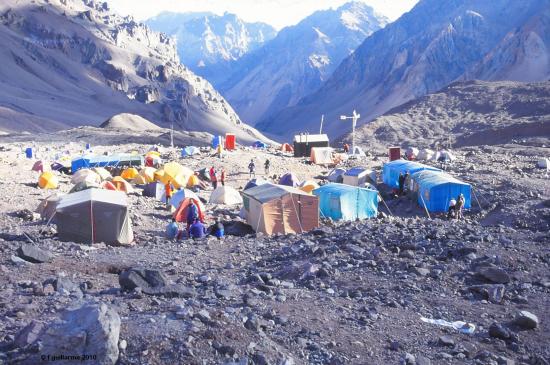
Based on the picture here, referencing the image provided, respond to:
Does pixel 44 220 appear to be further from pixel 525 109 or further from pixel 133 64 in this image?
pixel 133 64

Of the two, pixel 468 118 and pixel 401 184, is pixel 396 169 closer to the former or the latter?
pixel 401 184

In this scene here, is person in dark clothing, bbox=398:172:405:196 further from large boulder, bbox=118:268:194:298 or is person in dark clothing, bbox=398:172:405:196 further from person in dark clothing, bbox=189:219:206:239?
large boulder, bbox=118:268:194:298

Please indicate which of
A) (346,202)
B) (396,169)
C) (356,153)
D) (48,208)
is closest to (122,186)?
(48,208)

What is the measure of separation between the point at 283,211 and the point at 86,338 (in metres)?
10.2

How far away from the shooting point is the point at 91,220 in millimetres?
13609

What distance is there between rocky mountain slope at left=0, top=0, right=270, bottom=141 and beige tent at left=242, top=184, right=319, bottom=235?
225 ft

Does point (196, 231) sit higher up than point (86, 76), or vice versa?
point (86, 76)

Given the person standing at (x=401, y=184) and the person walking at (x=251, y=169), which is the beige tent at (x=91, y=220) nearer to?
the person standing at (x=401, y=184)

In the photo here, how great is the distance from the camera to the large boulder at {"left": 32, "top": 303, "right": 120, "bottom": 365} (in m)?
5.68

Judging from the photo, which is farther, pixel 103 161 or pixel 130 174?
pixel 103 161

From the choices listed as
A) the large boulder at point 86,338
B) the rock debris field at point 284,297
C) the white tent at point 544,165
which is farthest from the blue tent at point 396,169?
the large boulder at point 86,338

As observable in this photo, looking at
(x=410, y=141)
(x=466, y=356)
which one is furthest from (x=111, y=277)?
(x=410, y=141)

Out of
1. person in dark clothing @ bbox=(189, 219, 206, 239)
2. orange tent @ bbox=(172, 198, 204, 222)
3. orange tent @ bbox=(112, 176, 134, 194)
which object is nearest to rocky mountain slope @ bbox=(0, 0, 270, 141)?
orange tent @ bbox=(112, 176, 134, 194)

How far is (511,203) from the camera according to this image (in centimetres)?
2016
